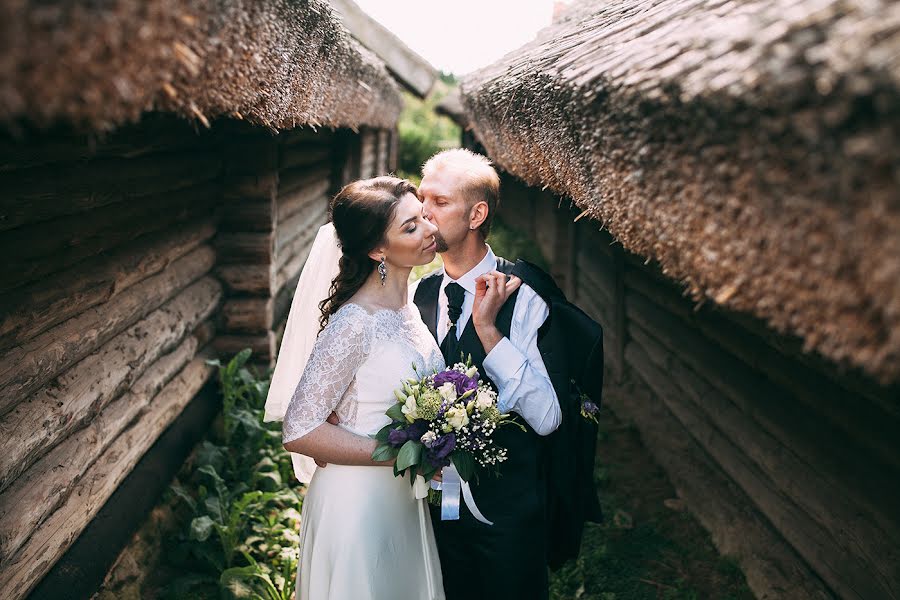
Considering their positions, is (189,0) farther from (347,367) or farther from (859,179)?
(347,367)

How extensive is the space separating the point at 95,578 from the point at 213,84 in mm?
2154

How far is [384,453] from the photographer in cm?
226

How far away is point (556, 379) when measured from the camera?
261 centimetres

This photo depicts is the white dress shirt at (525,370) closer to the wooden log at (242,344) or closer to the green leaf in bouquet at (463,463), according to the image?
the green leaf in bouquet at (463,463)

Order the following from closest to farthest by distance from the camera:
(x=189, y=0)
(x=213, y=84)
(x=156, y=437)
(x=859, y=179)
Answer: (x=859, y=179) < (x=189, y=0) < (x=213, y=84) < (x=156, y=437)

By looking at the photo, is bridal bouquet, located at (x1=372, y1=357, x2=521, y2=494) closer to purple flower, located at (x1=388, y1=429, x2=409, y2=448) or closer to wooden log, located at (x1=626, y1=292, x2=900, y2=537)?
purple flower, located at (x1=388, y1=429, x2=409, y2=448)

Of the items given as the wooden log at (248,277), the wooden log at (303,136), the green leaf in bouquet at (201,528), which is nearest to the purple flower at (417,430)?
the green leaf in bouquet at (201,528)

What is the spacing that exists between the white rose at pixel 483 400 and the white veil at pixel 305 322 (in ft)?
2.61

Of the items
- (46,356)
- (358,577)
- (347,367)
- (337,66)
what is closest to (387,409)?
(347,367)

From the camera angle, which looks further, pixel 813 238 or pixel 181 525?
pixel 181 525

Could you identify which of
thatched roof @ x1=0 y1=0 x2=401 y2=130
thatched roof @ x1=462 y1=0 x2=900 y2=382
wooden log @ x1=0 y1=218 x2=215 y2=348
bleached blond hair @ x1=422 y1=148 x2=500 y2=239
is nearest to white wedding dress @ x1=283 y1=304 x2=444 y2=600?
bleached blond hair @ x1=422 y1=148 x2=500 y2=239

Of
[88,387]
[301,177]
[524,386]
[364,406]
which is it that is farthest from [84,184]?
[301,177]

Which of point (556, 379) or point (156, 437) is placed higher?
point (556, 379)

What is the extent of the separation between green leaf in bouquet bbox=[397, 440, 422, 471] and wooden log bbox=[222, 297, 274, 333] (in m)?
2.62
